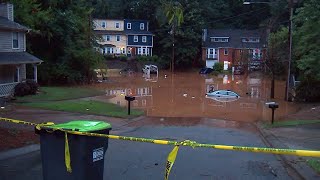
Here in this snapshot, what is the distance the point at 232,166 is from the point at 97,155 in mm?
5597

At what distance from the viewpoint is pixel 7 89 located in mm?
31750

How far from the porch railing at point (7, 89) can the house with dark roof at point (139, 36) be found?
61.6 m

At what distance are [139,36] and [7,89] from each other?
62975 mm

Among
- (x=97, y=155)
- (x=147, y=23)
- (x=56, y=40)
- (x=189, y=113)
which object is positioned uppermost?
(x=147, y=23)

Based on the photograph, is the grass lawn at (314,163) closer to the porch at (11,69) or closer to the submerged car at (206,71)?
the porch at (11,69)

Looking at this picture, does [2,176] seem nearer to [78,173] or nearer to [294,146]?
[78,173]

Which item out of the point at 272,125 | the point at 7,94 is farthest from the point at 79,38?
the point at 272,125

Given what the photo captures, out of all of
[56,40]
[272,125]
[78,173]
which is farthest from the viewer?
[56,40]

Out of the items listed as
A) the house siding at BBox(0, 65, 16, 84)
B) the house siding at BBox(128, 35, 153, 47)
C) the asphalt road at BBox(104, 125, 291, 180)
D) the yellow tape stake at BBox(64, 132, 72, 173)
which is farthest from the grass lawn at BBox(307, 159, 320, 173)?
the house siding at BBox(128, 35, 153, 47)

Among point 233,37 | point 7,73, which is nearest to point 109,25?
point 233,37

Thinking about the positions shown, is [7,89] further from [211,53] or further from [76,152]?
[211,53]

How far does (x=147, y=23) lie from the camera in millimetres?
93938

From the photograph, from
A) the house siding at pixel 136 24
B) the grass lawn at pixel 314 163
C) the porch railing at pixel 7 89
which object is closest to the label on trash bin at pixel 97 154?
the grass lawn at pixel 314 163

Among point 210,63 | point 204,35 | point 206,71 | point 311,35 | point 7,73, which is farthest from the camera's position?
point 204,35
